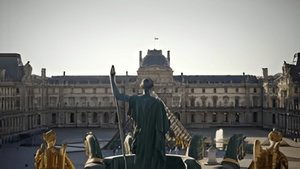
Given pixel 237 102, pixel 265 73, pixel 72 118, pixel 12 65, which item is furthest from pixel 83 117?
pixel 265 73

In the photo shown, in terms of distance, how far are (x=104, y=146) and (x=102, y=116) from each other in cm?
3512

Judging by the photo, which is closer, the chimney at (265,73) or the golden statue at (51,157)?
the golden statue at (51,157)

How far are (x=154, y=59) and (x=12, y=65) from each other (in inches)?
978

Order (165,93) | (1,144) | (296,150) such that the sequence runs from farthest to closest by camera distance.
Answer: (165,93) → (1,144) → (296,150)

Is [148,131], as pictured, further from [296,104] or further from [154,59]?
[154,59]

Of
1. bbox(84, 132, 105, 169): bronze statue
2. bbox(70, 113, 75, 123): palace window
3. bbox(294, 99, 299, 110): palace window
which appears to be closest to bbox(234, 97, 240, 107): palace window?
bbox(294, 99, 299, 110): palace window

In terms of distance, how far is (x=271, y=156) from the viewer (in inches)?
374

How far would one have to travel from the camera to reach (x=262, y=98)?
80625mm

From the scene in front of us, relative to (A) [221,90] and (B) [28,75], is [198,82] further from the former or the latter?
(B) [28,75]

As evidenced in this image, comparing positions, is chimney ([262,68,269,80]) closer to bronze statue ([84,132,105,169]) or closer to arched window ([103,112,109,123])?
arched window ([103,112,109,123])

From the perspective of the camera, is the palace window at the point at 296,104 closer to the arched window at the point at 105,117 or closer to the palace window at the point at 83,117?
the arched window at the point at 105,117

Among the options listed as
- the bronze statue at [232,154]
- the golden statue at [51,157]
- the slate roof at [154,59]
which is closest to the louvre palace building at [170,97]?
the slate roof at [154,59]

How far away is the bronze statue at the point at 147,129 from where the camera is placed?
9352mm

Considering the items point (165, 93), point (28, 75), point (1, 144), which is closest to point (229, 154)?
point (1, 144)
